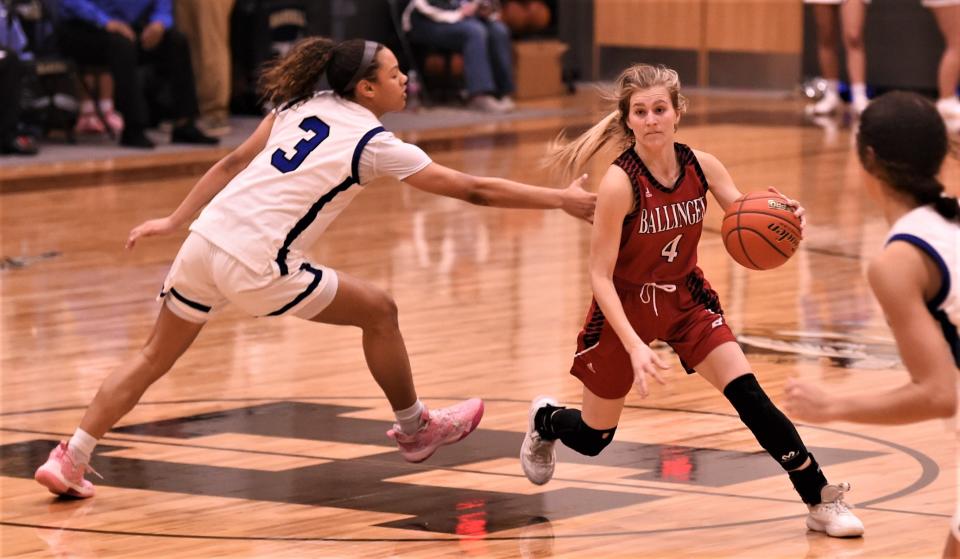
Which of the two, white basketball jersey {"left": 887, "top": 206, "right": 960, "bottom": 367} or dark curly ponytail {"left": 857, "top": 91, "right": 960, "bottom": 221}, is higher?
dark curly ponytail {"left": 857, "top": 91, "right": 960, "bottom": 221}

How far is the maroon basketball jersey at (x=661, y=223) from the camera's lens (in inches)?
192

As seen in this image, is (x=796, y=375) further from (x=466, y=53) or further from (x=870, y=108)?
(x=466, y=53)

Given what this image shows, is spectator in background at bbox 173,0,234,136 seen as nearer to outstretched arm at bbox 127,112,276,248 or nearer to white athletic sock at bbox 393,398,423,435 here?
outstretched arm at bbox 127,112,276,248

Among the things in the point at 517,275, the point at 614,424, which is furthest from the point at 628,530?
the point at 517,275

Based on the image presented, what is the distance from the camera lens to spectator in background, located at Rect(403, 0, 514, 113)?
52.3 feet

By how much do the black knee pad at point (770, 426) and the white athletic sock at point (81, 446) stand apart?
1.89m

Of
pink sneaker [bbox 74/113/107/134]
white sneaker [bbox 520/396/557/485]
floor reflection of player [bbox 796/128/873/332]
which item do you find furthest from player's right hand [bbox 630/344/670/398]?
pink sneaker [bbox 74/113/107/134]

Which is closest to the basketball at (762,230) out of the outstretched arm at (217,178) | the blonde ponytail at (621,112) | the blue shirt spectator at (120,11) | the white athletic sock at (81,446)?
the blonde ponytail at (621,112)

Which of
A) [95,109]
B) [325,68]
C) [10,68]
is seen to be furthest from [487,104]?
[325,68]

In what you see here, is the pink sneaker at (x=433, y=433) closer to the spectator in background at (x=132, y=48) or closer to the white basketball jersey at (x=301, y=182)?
the white basketball jersey at (x=301, y=182)

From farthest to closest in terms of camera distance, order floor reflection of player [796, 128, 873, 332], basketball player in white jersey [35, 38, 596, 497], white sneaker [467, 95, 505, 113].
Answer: white sneaker [467, 95, 505, 113] < floor reflection of player [796, 128, 873, 332] < basketball player in white jersey [35, 38, 596, 497]

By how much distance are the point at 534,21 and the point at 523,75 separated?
0.54 meters

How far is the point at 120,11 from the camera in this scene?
1316 cm

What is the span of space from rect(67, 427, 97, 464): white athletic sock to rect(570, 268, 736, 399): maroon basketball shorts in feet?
4.81
